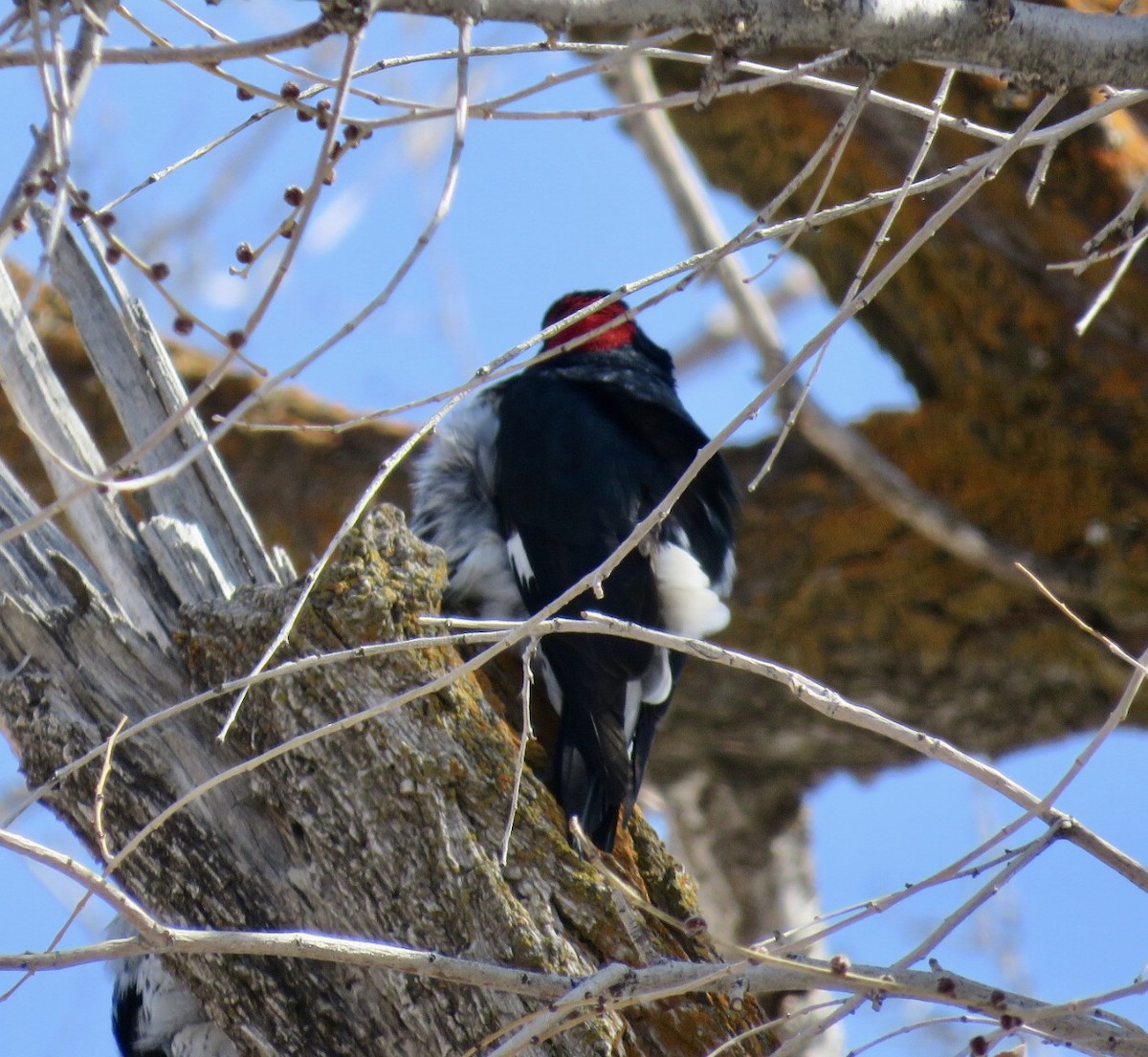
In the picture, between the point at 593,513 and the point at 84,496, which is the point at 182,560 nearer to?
the point at 84,496

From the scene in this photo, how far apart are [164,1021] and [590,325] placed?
A: 1941mm

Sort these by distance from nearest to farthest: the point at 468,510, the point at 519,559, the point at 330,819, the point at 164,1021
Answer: the point at 330,819, the point at 164,1021, the point at 519,559, the point at 468,510

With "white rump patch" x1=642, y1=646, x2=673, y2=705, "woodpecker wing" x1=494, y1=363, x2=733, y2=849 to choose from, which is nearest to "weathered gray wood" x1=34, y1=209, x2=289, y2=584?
"woodpecker wing" x1=494, y1=363, x2=733, y2=849

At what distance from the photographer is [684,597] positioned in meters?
2.71

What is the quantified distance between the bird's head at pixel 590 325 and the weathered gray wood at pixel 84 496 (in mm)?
1305

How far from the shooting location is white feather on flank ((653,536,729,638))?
8.84 feet

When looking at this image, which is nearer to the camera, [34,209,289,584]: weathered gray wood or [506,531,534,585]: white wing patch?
[34,209,289,584]: weathered gray wood

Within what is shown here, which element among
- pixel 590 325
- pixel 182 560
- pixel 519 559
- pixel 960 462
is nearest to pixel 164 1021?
pixel 182 560

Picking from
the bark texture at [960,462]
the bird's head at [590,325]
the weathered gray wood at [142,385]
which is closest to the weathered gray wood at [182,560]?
the weathered gray wood at [142,385]

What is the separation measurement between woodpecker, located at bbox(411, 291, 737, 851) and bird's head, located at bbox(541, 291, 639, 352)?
43 mm

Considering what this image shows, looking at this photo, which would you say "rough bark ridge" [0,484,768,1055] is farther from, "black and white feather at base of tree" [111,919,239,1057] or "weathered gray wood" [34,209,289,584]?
"weathered gray wood" [34,209,289,584]

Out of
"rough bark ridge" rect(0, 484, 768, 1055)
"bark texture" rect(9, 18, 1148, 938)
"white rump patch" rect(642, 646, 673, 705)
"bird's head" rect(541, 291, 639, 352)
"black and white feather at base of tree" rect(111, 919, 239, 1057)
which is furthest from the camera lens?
"bark texture" rect(9, 18, 1148, 938)

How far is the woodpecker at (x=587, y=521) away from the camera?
2.49 metres

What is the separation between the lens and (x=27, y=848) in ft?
4.09
